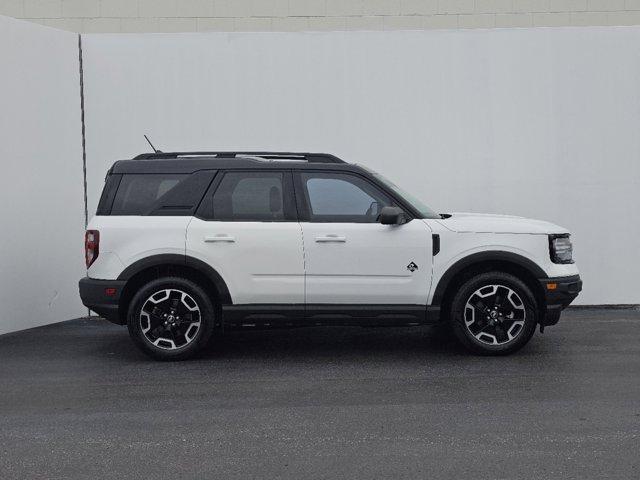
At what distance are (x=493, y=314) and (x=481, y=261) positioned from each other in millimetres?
486

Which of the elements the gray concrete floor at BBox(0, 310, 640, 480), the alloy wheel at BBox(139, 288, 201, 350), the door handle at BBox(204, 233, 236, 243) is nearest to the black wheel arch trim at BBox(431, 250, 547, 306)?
the gray concrete floor at BBox(0, 310, 640, 480)

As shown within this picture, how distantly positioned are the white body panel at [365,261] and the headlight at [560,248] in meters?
1.12

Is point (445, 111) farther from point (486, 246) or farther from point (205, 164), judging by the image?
point (205, 164)

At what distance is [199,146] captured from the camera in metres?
10.5

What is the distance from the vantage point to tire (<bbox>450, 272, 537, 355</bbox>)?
7367mm

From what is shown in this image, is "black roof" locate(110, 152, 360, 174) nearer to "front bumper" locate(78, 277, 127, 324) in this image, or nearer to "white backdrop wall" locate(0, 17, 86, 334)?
"front bumper" locate(78, 277, 127, 324)

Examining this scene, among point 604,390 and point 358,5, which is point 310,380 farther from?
point 358,5

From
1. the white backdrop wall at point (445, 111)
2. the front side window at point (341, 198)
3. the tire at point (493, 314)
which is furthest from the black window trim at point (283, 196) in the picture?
the white backdrop wall at point (445, 111)

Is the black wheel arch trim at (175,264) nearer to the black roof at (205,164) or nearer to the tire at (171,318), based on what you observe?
the tire at (171,318)

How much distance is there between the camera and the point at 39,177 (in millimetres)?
9531

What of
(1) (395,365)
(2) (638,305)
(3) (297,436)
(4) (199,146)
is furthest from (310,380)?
(2) (638,305)

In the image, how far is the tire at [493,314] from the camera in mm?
7367

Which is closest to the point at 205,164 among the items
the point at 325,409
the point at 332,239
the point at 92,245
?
the point at 92,245

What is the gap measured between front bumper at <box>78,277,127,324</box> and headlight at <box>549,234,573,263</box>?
3.84 meters
